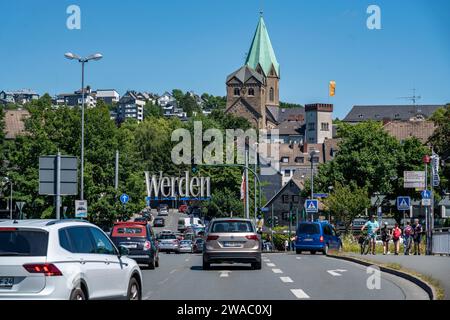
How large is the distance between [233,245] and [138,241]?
3.70 meters

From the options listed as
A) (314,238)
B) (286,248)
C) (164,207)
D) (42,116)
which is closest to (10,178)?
(42,116)

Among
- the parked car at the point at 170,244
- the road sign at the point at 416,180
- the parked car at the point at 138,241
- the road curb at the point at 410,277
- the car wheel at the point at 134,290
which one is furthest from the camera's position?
the parked car at the point at 170,244

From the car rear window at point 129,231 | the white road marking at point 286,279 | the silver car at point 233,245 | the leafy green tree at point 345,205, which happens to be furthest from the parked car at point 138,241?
the leafy green tree at point 345,205

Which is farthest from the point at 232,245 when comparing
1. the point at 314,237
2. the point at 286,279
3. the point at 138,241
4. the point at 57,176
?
the point at 314,237

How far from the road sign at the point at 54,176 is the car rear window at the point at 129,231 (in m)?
2.11

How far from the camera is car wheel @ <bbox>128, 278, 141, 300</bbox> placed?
14.4 meters

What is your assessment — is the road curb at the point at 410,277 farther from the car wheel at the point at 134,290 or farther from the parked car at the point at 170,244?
the parked car at the point at 170,244

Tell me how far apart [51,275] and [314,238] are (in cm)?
3355

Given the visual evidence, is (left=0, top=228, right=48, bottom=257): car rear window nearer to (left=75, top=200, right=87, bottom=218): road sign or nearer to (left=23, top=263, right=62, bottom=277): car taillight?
(left=23, top=263, right=62, bottom=277): car taillight

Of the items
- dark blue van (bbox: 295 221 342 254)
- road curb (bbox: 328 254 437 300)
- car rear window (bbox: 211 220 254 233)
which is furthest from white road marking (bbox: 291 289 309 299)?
dark blue van (bbox: 295 221 342 254)

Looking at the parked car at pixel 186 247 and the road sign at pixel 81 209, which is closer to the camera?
the road sign at pixel 81 209

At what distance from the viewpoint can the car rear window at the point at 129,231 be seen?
30281 millimetres

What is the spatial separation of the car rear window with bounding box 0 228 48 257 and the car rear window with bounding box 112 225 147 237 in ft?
58.1
